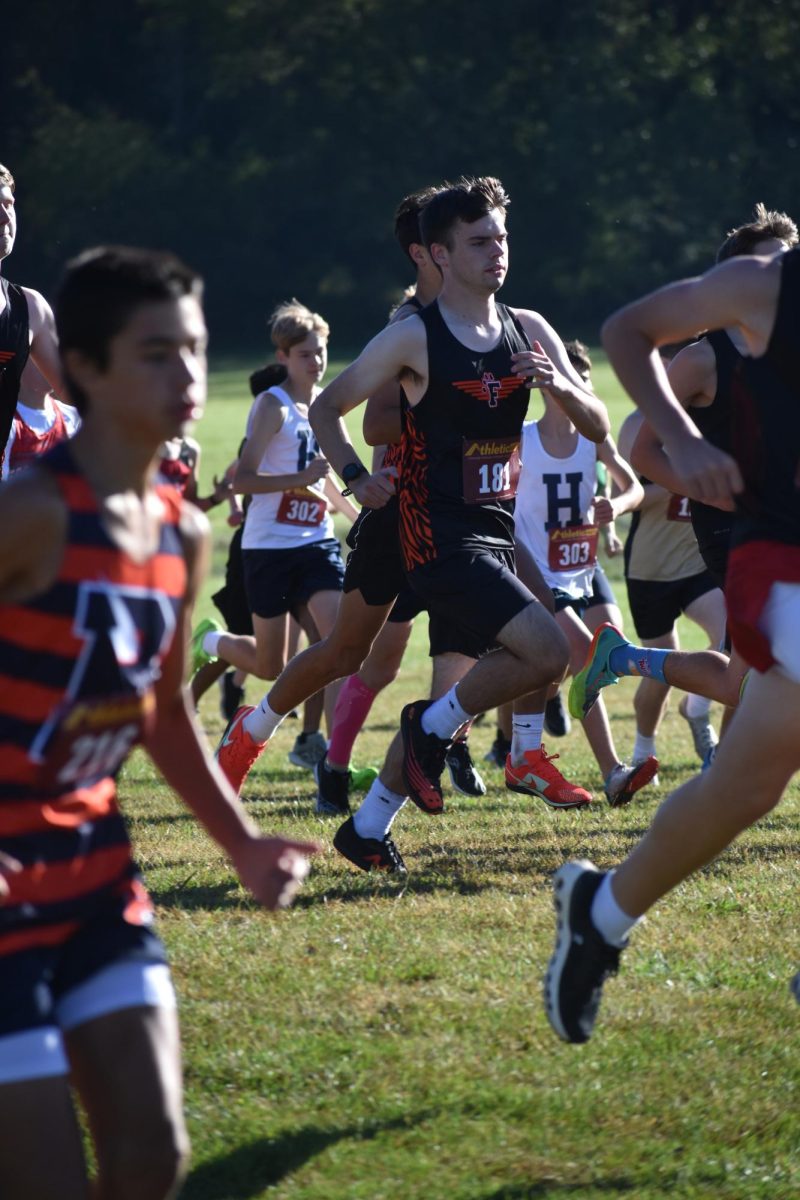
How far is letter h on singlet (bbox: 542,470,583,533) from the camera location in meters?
8.73

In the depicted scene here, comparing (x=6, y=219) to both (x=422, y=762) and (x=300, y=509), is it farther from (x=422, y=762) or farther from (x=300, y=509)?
(x=300, y=509)

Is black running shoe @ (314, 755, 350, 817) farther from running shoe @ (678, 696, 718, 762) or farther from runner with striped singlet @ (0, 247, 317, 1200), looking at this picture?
runner with striped singlet @ (0, 247, 317, 1200)

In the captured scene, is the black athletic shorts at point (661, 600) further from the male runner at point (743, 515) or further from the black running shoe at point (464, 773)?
the male runner at point (743, 515)

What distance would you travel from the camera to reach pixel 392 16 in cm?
6788

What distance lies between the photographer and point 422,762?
19.7ft

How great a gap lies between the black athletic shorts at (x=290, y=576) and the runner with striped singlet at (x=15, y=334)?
2.50 meters

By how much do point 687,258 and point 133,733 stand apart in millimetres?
60068

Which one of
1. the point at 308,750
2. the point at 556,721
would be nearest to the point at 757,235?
the point at 308,750

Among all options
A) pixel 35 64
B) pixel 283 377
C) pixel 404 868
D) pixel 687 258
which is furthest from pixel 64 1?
pixel 404 868

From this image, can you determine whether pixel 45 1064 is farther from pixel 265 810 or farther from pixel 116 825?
pixel 265 810

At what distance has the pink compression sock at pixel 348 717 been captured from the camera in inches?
295

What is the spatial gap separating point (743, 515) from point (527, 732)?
12.2 ft

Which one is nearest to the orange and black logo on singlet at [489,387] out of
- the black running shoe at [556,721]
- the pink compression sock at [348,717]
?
the pink compression sock at [348,717]

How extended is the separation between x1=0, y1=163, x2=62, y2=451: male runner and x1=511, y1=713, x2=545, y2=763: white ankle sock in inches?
93.8
